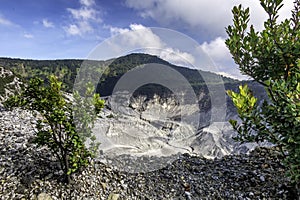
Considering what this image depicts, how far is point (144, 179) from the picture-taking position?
7.29 m

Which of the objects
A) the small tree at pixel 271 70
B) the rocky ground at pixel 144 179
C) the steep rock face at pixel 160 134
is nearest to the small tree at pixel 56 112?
the rocky ground at pixel 144 179

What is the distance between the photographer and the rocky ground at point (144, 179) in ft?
20.5

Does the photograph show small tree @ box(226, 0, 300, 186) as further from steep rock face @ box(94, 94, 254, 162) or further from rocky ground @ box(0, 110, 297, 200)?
steep rock face @ box(94, 94, 254, 162)

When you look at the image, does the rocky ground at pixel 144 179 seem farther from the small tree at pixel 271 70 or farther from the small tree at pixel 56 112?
the small tree at pixel 271 70

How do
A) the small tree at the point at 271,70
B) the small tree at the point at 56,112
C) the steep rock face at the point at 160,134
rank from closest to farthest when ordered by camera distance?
the small tree at the point at 271,70 < the small tree at the point at 56,112 < the steep rock face at the point at 160,134

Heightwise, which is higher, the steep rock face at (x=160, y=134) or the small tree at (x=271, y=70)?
the small tree at (x=271, y=70)

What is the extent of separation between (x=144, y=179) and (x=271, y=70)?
15.3 ft

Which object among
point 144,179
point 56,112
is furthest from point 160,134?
point 56,112

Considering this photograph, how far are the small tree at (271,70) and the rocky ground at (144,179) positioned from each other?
1977mm

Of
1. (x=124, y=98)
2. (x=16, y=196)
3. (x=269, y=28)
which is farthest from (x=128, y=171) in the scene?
(x=269, y=28)

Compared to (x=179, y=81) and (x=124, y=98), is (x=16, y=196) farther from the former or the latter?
(x=124, y=98)

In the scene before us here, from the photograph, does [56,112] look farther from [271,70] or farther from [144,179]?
[271,70]

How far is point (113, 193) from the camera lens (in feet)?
21.6

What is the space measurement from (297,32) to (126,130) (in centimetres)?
700
